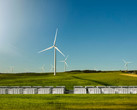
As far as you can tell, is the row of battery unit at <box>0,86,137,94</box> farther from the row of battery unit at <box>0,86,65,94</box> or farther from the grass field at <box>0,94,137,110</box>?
the grass field at <box>0,94,137,110</box>

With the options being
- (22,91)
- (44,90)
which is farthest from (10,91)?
(44,90)

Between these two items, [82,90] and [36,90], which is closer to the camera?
[82,90]

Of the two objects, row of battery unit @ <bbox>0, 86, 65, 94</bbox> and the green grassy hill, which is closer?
row of battery unit @ <bbox>0, 86, 65, 94</bbox>

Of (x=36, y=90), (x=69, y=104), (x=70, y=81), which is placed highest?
(x=69, y=104)

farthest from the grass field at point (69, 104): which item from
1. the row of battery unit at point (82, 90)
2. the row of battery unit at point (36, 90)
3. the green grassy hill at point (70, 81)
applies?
the green grassy hill at point (70, 81)

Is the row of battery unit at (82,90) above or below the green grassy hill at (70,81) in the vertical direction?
above

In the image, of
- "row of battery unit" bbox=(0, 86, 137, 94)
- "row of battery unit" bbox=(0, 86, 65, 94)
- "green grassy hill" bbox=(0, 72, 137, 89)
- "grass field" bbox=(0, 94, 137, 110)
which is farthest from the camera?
"green grassy hill" bbox=(0, 72, 137, 89)

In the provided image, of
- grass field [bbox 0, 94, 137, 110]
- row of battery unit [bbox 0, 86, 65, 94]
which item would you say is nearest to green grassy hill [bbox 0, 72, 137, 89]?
row of battery unit [bbox 0, 86, 65, 94]

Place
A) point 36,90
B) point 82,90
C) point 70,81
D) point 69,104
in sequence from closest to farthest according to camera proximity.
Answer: point 69,104 → point 82,90 → point 36,90 → point 70,81

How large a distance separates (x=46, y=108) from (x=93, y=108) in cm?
290

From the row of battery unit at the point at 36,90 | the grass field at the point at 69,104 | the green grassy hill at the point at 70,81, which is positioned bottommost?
the green grassy hill at the point at 70,81

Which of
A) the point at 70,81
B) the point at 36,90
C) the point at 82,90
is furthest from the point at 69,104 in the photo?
the point at 70,81

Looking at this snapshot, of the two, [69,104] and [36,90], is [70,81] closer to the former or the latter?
[36,90]

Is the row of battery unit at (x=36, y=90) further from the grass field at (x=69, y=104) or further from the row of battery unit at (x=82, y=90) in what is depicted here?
the grass field at (x=69, y=104)
